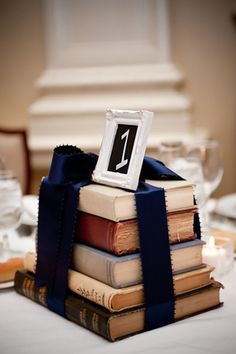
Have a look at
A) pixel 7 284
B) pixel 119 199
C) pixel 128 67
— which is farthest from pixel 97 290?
pixel 128 67

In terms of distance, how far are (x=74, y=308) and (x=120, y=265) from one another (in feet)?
0.36

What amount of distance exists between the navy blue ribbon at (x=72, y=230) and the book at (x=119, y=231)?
15mm

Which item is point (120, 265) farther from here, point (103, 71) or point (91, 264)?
point (103, 71)

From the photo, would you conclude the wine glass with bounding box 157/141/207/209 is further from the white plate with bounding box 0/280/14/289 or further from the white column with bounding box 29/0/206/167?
the white column with bounding box 29/0/206/167

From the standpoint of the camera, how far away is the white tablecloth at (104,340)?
0.87 metres

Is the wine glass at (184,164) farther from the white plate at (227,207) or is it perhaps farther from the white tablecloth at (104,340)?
the white tablecloth at (104,340)

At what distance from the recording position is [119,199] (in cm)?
90

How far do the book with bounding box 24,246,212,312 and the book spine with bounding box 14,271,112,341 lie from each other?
16mm

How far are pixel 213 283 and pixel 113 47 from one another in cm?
200

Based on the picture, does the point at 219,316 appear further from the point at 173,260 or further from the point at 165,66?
the point at 165,66

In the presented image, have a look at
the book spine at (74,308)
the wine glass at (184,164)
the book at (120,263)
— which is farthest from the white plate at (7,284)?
the wine glass at (184,164)

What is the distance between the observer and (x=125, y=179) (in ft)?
3.10

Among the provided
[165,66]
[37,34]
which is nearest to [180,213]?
[165,66]

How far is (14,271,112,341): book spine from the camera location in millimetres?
896
